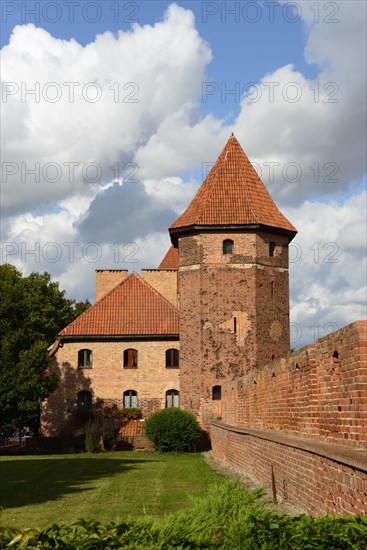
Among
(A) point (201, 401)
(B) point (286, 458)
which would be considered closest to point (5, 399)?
(A) point (201, 401)

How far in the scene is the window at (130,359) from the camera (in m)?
38.4

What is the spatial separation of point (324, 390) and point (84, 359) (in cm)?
2976

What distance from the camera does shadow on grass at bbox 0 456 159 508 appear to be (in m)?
16.4

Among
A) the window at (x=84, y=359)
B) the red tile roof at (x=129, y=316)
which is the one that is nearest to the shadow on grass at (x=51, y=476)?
the window at (x=84, y=359)

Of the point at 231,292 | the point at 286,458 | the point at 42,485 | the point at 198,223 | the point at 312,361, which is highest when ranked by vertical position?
the point at 198,223

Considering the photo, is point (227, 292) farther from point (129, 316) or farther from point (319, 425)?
point (319, 425)

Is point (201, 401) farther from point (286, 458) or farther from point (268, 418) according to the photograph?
point (286, 458)

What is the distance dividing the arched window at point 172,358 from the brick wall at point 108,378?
212 millimetres

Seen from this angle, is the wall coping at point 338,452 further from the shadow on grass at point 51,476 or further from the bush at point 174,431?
the bush at point 174,431

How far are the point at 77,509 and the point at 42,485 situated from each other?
5.64 meters

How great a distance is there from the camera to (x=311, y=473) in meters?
9.58

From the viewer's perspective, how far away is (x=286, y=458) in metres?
11.7

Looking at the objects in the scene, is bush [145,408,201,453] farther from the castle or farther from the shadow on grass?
the shadow on grass

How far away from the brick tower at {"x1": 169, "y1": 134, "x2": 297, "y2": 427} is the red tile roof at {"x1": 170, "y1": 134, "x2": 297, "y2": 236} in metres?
0.06
